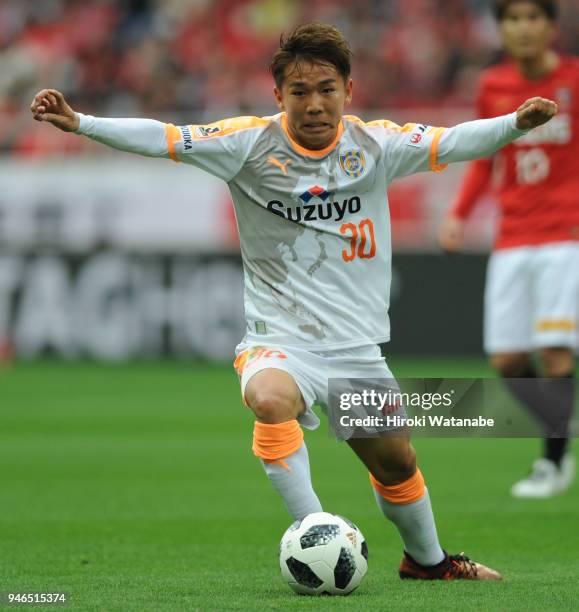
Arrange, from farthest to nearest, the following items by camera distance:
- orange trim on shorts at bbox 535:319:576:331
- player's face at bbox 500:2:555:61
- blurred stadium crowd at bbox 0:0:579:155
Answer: blurred stadium crowd at bbox 0:0:579:155 → orange trim on shorts at bbox 535:319:576:331 → player's face at bbox 500:2:555:61

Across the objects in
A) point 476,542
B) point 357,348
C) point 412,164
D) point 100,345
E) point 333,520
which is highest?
point 412,164

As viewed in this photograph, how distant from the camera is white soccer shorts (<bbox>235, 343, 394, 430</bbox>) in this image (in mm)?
4742

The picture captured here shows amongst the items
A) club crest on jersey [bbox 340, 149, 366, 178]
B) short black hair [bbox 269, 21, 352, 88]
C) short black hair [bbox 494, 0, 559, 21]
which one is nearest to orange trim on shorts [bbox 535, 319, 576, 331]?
short black hair [bbox 494, 0, 559, 21]

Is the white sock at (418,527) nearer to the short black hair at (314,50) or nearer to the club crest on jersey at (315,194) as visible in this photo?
the club crest on jersey at (315,194)

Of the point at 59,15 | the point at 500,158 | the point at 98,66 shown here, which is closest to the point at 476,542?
the point at 500,158

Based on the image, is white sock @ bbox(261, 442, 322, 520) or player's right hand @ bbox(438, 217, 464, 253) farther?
player's right hand @ bbox(438, 217, 464, 253)

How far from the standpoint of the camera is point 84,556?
5543 mm

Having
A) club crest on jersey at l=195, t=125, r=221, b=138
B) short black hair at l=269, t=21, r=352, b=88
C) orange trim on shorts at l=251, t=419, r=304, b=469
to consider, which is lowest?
orange trim on shorts at l=251, t=419, r=304, b=469

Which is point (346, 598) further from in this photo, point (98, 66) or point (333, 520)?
point (98, 66)

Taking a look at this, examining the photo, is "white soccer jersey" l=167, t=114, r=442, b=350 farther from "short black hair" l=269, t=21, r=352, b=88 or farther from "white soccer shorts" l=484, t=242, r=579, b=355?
"white soccer shorts" l=484, t=242, r=579, b=355

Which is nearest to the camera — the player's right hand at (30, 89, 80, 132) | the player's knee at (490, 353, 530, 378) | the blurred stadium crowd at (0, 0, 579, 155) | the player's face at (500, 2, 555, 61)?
the player's right hand at (30, 89, 80, 132)

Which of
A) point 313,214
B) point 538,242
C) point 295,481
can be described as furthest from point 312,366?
point 538,242

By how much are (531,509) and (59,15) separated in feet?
54.3

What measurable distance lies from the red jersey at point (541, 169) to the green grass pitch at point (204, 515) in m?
1.49
